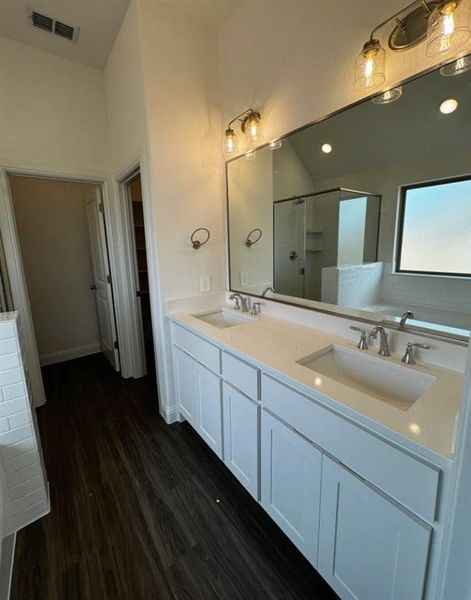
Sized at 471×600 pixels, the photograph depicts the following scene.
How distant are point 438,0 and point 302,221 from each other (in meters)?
1.02

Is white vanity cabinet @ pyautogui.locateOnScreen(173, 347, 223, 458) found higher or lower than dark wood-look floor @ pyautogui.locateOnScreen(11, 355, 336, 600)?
higher

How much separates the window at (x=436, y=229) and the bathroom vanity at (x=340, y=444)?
0.42 meters

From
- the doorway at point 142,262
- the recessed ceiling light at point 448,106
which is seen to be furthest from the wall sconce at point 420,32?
the doorway at point 142,262

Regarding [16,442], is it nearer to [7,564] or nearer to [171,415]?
[7,564]

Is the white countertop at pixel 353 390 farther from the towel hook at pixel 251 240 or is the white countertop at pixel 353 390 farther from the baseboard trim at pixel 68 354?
the baseboard trim at pixel 68 354

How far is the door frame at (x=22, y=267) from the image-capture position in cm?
231

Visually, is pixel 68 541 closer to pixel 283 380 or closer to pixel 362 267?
pixel 283 380

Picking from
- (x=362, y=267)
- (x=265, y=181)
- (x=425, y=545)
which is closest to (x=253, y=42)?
(x=265, y=181)

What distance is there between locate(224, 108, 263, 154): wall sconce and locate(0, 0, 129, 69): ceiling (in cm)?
98

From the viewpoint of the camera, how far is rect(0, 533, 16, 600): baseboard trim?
1173 mm

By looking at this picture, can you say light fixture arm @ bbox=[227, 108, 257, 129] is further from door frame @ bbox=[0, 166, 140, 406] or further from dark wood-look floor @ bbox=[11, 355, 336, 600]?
dark wood-look floor @ bbox=[11, 355, 336, 600]

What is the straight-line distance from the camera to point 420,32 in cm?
107

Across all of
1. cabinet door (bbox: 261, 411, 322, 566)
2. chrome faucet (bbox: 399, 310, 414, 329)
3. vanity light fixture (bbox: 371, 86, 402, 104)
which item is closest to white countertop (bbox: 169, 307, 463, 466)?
chrome faucet (bbox: 399, 310, 414, 329)

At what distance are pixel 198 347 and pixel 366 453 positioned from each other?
3.68 ft
